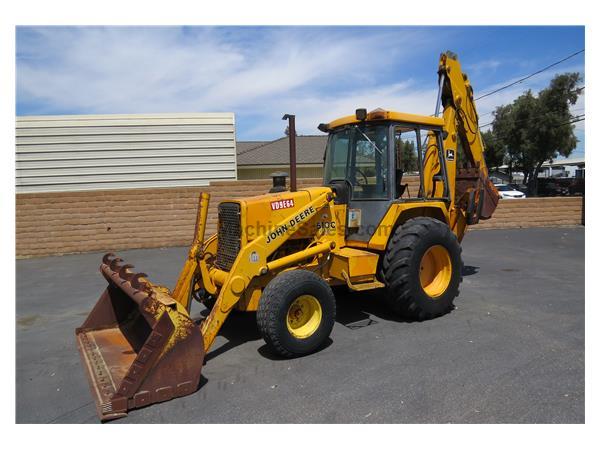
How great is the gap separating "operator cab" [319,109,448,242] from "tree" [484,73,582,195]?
93.7ft

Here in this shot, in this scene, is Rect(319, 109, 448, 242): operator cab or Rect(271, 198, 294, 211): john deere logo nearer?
Rect(271, 198, 294, 211): john deere logo

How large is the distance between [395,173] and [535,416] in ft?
10.4

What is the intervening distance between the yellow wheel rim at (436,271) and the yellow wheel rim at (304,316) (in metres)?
1.74

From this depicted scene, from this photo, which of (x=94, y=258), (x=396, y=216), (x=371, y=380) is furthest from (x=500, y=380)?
(x=94, y=258)

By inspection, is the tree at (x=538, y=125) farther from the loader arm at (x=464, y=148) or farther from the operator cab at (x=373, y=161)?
the operator cab at (x=373, y=161)

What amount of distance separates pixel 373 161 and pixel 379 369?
268 centimetres

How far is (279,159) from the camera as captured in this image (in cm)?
2377

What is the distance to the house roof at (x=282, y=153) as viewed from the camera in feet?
76.9

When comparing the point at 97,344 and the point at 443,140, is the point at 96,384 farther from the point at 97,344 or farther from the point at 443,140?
the point at 443,140

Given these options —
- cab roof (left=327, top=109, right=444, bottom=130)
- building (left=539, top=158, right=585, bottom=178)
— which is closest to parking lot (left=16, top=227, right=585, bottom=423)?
cab roof (left=327, top=109, right=444, bottom=130)

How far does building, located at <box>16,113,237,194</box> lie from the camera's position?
15805 mm

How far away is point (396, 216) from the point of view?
5.48 m

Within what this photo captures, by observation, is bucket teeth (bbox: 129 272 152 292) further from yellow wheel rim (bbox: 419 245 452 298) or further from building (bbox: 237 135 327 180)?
building (bbox: 237 135 327 180)

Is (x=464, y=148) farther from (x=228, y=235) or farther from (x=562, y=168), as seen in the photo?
(x=562, y=168)
